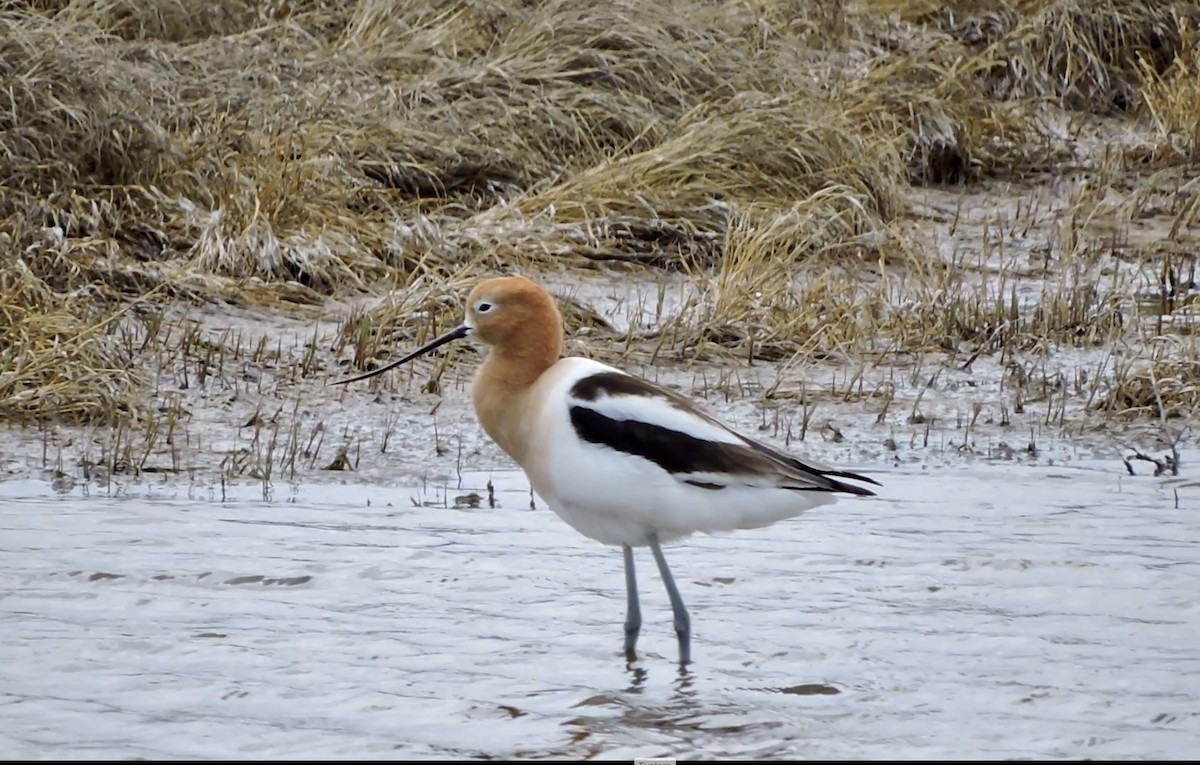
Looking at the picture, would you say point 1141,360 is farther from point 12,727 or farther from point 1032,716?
point 12,727

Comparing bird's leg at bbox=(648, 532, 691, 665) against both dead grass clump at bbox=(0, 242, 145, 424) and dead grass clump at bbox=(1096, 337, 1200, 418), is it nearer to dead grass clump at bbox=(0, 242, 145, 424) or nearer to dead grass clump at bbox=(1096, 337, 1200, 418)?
dead grass clump at bbox=(0, 242, 145, 424)

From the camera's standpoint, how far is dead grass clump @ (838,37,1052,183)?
35.8ft

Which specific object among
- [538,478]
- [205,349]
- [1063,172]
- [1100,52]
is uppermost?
[1100,52]

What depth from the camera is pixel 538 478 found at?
4863 mm

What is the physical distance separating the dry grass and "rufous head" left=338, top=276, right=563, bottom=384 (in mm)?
2286

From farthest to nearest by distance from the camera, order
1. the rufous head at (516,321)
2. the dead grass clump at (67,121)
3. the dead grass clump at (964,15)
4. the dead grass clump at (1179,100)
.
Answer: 1. the dead grass clump at (964,15)
2. the dead grass clump at (1179,100)
3. the dead grass clump at (67,121)
4. the rufous head at (516,321)

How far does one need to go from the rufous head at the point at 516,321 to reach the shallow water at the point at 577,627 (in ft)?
2.44

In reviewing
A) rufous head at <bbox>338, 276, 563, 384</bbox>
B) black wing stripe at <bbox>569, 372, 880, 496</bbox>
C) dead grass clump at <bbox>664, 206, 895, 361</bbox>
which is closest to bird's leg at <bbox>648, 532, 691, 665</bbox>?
black wing stripe at <bbox>569, 372, 880, 496</bbox>

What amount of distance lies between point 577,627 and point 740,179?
A: 494 cm

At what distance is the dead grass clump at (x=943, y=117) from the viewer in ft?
35.8

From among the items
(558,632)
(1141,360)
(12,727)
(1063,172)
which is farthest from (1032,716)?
(1063,172)

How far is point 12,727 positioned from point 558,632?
1508 mm

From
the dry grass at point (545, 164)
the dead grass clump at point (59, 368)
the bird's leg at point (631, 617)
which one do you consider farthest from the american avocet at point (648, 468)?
the dry grass at point (545, 164)

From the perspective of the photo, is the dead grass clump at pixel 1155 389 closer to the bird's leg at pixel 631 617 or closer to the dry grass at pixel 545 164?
the dry grass at pixel 545 164
